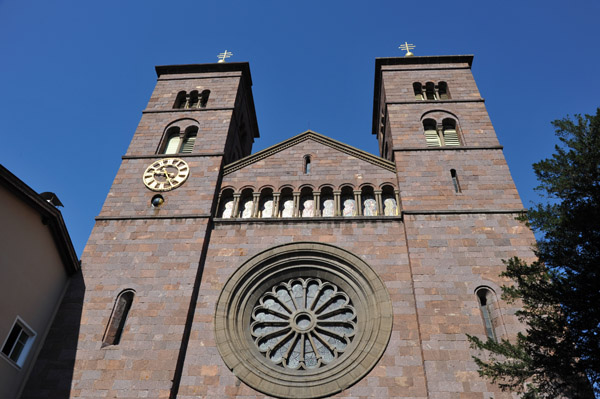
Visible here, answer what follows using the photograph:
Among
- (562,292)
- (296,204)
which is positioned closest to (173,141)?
(296,204)

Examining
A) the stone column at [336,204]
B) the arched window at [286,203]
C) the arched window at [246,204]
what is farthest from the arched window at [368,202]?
the arched window at [246,204]

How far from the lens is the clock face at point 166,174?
17484 millimetres

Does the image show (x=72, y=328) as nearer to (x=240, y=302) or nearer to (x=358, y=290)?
(x=240, y=302)

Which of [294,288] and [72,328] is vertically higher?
[294,288]

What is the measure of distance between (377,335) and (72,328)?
843cm

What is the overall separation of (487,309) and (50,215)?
41.7 ft

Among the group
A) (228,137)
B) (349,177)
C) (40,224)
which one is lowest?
(40,224)

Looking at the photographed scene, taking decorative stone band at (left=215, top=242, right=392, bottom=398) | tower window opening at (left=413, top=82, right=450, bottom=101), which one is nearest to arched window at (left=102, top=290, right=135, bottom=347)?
decorative stone band at (left=215, top=242, right=392, bottom=398)

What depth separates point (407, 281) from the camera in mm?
13984

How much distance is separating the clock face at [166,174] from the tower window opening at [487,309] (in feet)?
35.1

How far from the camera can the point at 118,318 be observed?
1368cm

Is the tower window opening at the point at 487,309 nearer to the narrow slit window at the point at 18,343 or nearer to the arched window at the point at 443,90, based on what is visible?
the arched window at the point at 443,90

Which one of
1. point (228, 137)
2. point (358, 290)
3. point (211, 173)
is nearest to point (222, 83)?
point (228, 137)

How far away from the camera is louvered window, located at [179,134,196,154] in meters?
19.7
